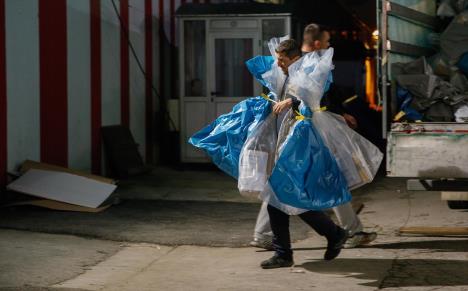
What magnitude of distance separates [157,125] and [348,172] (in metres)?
8.84

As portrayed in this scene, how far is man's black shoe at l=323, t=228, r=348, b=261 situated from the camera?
7316 mm

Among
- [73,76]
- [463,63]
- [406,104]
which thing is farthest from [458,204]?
[73,76]

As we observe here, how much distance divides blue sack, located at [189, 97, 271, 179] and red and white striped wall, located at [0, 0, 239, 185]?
3.78 m

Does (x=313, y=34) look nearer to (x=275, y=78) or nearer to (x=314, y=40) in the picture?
(x=314, y=40)

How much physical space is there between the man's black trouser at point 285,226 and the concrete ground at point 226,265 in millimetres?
178

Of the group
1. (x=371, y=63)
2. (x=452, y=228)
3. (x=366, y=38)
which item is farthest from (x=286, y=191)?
(x=371, y=63)

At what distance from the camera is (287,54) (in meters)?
7.34

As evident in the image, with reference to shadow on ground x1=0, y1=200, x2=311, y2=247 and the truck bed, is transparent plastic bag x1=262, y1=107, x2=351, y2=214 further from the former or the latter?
shadow on ground x1=0, y1=200, x2=311, y2=247

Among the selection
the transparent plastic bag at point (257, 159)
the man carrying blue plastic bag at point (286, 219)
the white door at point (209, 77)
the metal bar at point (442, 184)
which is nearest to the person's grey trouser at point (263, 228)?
the man carrying blue plastic bag at point (286, 219)

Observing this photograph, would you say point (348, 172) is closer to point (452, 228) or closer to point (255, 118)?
point (255, 118)

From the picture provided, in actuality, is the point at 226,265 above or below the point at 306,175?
below

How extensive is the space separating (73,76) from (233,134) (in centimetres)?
539

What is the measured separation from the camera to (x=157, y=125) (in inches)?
621

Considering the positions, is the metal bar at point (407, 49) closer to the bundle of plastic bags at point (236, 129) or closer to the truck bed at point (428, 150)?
the truck bed at point (428, 150)
